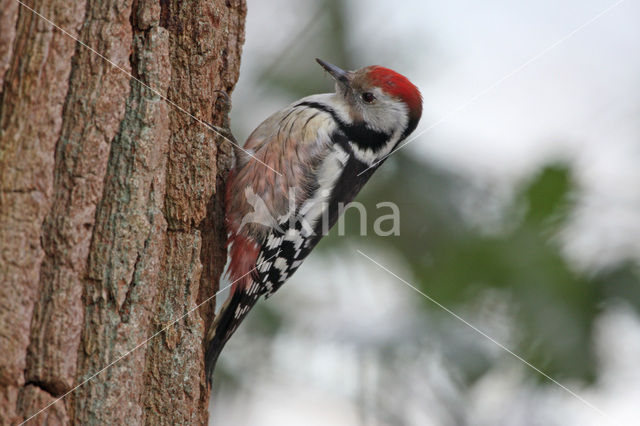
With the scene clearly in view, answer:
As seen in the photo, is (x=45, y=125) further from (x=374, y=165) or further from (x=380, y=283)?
(x=380, y=283)

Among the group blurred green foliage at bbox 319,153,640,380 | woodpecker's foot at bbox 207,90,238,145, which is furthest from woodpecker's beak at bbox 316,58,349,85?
blurred green foliage at bbox 319,153,640,380

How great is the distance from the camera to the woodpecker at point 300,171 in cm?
219

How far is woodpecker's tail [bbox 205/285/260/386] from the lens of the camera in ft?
6.33

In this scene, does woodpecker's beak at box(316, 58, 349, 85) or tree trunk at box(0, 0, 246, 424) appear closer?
tree trunk at box(0, 0, 246, 424)

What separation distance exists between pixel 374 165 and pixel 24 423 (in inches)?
66.8

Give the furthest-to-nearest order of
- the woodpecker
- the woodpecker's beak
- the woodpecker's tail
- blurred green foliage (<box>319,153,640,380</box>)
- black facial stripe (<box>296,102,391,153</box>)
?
blurred green foliage (<box>319,153,640,380</box>) < the woodpecker's beak < black facial stripe (<box>296,102,391,153</box>) < the woodpecker < the woodpecker's tail

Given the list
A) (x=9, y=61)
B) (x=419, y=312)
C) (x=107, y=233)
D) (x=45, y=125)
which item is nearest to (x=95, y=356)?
(x=107, y=233)

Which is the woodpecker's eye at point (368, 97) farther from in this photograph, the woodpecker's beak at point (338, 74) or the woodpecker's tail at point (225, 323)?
the woodpecker's tail at point (225, 323)

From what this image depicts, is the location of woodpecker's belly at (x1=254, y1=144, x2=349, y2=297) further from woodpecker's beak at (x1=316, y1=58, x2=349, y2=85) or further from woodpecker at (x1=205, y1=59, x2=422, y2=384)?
woodpecker's beak at (x1=316, y1=58, x2=349, y2=85)

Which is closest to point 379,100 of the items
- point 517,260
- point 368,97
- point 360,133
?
point 368,97

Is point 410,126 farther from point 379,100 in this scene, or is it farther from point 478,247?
point 478,247

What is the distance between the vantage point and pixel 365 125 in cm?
254

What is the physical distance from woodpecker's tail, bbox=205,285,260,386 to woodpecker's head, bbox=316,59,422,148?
82cm

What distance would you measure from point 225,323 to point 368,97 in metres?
1.07
